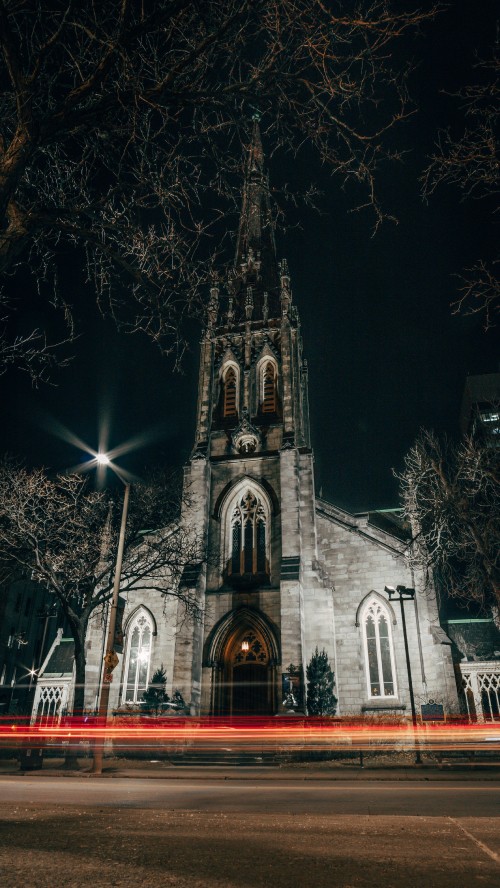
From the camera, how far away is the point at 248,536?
88.8 feet

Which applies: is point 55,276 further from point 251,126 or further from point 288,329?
point 288,329

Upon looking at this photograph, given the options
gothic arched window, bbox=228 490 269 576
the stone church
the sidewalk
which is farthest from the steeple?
the sidewalk

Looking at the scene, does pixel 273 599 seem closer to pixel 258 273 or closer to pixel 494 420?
pixel 494 420

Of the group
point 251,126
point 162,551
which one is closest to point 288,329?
point 162,551

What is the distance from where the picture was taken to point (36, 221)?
5781mm

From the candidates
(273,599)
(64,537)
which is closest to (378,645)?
(273,599)

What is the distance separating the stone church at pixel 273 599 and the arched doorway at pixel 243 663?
0.05m

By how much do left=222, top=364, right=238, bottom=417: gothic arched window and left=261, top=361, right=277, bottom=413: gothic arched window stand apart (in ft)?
5.14

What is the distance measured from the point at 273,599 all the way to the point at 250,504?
16.3ft

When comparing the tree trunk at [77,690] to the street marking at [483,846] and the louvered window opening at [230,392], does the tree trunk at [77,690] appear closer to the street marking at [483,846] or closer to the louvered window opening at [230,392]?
the street marking at [483,846]

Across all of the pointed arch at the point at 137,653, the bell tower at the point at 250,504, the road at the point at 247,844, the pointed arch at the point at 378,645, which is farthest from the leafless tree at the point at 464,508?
the pointed arch at the point at 137,653

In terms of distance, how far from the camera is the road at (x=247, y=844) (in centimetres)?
270

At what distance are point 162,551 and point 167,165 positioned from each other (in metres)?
16.0

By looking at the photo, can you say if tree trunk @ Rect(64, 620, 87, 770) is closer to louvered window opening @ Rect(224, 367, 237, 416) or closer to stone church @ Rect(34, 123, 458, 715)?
stone church @ Rect(34, 123, 458, 715)
